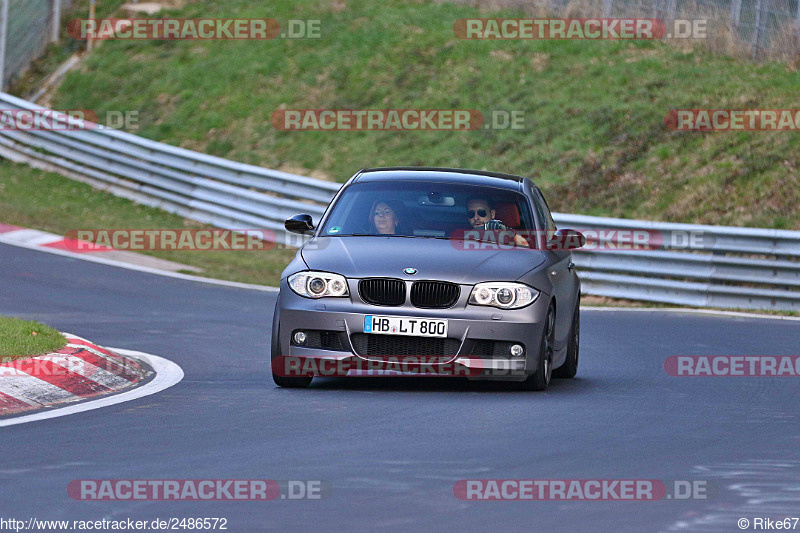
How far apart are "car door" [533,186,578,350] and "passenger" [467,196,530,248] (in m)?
0.26

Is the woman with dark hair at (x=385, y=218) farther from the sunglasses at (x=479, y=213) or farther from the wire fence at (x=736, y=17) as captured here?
the wire fence at (x=736, y=17)

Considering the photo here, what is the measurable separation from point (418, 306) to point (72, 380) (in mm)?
2348

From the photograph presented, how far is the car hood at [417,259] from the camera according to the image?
31.5 ft

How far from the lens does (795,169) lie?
21.1 m

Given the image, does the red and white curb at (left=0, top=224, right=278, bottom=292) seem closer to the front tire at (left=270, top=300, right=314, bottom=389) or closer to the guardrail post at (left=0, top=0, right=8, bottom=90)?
the front tire at (left=270, top=300, right=314, bottom=389)

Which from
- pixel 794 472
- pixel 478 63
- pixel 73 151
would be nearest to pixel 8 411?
pixel 794 472

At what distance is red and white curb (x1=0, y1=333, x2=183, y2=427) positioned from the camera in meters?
8.71

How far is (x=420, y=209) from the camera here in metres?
10.6

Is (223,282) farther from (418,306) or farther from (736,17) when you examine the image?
(736,17)

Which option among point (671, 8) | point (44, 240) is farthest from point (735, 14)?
point (44, 240)

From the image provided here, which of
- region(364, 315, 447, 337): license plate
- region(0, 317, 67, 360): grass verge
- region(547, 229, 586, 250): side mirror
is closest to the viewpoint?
A: region(364, 315, 447, 337): license plate

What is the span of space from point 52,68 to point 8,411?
27.3 meters

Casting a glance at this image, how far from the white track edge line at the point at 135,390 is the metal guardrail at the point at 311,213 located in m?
8.88

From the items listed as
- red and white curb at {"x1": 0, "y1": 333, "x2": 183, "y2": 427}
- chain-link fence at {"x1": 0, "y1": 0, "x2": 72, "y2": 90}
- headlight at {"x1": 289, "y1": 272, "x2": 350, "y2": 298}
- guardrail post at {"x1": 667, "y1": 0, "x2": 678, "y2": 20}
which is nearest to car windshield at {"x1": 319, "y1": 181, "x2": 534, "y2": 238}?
headlight at {"x1": 289, "y1": 272, "x2": 350, "y2": 298}
